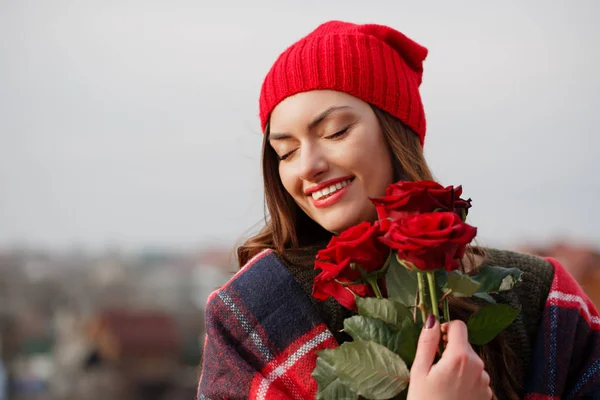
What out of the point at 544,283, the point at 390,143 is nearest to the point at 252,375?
the point at 390,143

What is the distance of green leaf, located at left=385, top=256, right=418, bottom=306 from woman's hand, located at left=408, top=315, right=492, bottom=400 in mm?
101

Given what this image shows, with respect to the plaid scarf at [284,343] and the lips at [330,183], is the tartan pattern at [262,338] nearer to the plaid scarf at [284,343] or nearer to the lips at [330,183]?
the plaid scarf at [284,343]

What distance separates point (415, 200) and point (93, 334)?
21.6m

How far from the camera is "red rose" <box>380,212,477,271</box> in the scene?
4.73ft

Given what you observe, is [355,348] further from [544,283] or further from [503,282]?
[544,283]

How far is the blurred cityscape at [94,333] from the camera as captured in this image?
1944cm

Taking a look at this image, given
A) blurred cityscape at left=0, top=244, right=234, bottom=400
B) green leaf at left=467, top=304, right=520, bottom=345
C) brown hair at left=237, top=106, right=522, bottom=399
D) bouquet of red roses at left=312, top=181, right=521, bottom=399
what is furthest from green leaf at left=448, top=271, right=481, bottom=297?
blurred cityscape at left=0, top=244, right=234, bottom=400

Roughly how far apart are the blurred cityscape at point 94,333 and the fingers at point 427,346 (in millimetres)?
15680

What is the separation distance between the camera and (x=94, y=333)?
21.9 metres

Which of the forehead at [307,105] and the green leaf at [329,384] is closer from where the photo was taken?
the green leaf at [329,384]

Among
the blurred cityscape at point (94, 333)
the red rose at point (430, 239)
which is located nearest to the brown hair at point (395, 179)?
the red rose at point (430, 239)

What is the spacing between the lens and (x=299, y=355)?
6.58 feet

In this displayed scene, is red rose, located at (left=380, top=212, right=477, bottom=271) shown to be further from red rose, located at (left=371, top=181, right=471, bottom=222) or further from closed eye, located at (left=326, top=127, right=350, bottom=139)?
closed eye, located at (left=326, top=127, right=350, bottom=139)

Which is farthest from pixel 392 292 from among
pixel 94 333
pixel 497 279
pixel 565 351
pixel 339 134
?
pixel 94 333
